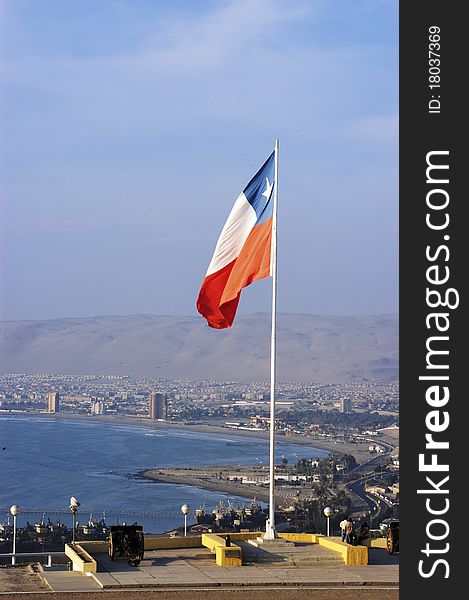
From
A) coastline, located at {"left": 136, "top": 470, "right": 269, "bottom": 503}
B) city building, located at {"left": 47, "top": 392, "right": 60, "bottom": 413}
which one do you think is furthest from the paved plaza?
city building, located at {"left": 47, "top": 392, "right": 60, "bottom": 413}

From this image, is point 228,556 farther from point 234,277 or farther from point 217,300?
point 234,277

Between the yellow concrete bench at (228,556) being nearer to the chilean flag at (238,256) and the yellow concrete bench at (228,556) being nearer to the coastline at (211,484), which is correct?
the chilean flag at (238,256)

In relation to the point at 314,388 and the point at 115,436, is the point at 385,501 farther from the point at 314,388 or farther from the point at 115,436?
the point at 314,388

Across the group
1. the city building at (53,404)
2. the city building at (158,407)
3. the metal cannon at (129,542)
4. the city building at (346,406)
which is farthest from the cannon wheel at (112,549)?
the city building at (53,404)

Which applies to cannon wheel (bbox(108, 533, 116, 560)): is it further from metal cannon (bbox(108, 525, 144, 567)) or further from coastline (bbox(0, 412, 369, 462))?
coastline (bbox(0, 412, 369, 462))

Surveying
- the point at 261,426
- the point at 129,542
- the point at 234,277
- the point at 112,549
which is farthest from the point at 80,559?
the point at 261,426

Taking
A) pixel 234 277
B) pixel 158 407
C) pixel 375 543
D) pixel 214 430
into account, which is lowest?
pixel 214 430
